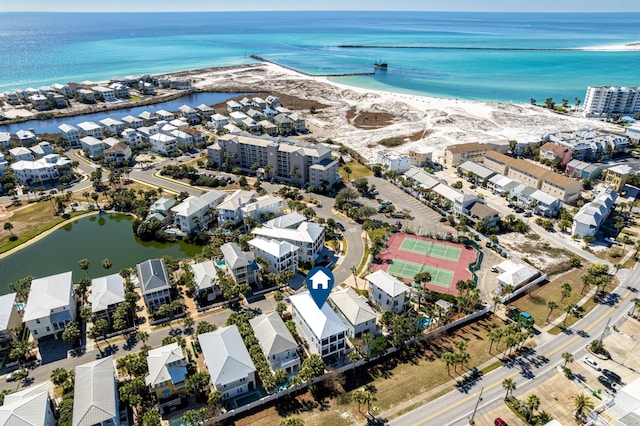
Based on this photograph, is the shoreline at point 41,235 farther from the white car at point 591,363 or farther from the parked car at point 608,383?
the parked car at point 608,383

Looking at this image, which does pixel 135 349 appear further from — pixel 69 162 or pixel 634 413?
pixel 69 162

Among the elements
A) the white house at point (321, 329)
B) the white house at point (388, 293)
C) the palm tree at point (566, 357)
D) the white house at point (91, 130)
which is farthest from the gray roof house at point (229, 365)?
the white house at point (91, 130)

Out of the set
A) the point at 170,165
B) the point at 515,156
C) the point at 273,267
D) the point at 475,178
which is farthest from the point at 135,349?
the point at 515,156

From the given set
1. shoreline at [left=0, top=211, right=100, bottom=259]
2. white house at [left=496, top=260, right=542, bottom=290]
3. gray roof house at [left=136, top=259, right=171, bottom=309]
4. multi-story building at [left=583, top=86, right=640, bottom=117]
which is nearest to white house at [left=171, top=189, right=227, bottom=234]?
gray roof house at [left=136, top=259, right=171, bottom=309]

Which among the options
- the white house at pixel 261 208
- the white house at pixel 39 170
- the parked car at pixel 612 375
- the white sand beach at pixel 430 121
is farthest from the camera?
the white sand beach at pixel 430 121

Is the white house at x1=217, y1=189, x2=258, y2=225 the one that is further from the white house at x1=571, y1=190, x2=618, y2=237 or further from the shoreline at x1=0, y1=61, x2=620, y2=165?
the white house at x1=571, y1=190, x2=618, y2=237

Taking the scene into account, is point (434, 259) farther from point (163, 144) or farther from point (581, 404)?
point (163, 144)
